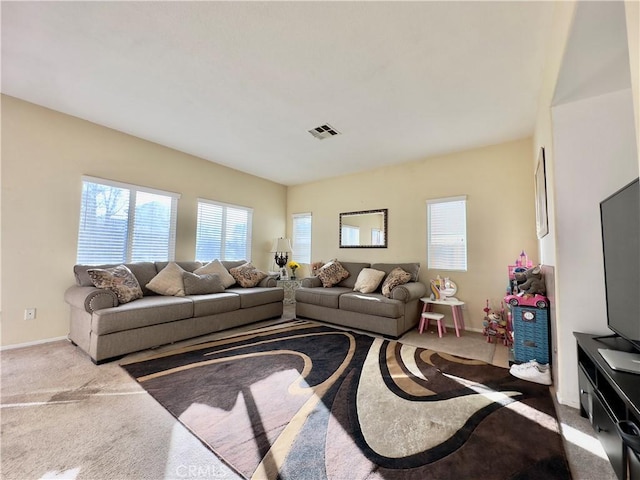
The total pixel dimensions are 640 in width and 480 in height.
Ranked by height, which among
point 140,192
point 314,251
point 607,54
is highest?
point 607,54

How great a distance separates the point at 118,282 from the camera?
9.69 feet

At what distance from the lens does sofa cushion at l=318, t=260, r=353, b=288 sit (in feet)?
15.0

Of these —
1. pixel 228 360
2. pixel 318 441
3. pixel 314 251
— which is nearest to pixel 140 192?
pixel 228 360

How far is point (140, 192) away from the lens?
3893mm

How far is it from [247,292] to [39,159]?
2872 mm

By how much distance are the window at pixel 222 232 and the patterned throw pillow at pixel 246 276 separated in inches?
26.9

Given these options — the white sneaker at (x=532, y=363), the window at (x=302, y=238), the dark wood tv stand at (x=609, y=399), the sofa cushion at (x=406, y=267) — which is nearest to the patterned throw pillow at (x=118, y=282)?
the window at (x=302, y=238)

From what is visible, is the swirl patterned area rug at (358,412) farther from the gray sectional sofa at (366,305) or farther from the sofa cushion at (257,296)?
the sofa cushion at (257,296)

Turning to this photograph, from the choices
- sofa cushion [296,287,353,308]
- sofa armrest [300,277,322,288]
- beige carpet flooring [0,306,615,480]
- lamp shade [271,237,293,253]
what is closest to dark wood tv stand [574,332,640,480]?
beige carpet flooring [0,306,615,480]

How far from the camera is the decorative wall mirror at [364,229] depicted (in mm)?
4840

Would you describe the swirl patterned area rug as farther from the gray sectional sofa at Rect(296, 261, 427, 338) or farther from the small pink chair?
the small pink chair

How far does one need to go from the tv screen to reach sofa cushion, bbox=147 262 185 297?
398 cm

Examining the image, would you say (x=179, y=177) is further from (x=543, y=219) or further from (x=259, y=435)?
(x=543, y=219)

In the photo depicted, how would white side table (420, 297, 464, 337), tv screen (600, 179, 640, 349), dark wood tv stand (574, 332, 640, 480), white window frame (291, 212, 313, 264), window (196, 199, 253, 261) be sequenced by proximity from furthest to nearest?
1. white window frame (291, 212, 313, 264)
2. window (196, 199, 253, 261)
3. white side table (420, 297, 464, 337)
4. tv screen (600, 179, 640, 349)
5. dark wood tv stand (574, 332, 640, 480)
